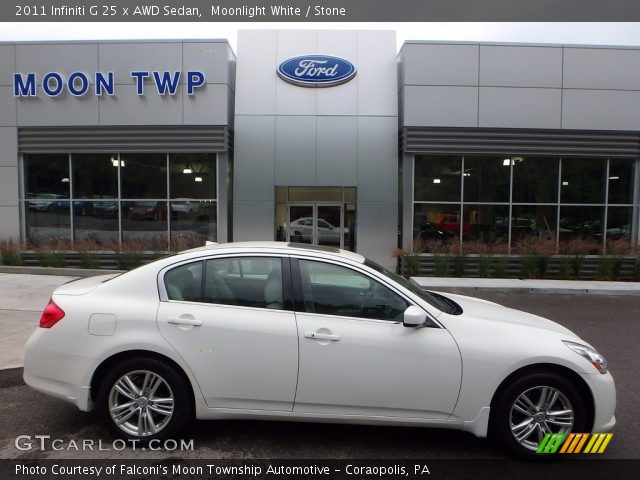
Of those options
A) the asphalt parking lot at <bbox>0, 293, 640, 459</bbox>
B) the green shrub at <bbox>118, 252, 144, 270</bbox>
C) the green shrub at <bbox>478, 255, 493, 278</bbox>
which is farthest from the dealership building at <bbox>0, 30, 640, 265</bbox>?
the asphalt parking lot at <bbox>0, 293, 640, 459</bbox>

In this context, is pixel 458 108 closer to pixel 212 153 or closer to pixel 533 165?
pixel 533 165

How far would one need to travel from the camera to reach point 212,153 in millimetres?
15000

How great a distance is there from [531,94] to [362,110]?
5.26m

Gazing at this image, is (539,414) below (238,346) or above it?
below

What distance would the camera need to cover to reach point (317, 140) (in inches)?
582

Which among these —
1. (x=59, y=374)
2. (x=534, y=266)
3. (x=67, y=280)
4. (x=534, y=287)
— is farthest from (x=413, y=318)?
(x=534, y=266)

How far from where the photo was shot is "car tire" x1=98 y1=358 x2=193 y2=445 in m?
3.56

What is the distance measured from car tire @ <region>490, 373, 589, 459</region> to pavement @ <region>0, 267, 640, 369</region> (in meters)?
7.28

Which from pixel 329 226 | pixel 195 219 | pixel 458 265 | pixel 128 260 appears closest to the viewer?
pixel 458 265

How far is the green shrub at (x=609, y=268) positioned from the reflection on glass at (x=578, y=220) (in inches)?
78.3

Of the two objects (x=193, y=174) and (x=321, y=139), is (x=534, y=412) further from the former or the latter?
(x=193, y=174)

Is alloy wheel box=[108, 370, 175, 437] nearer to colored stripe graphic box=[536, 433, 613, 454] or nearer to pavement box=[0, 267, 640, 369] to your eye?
colored stripe graphic box=[536, 433, 613, 454]

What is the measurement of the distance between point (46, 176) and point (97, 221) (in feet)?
7.13

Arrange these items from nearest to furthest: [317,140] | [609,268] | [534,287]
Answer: [534,287]
[609,268]
[317,140]
